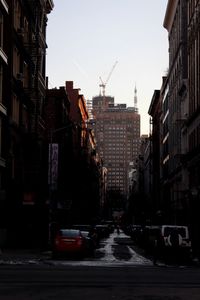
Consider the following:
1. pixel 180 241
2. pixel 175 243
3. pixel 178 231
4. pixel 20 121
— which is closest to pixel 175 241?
pixel 175 243

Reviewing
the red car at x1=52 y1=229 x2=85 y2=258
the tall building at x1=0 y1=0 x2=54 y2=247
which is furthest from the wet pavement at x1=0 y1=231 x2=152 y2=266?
the tall building at x1=0 y1=0 x2=54 y2=247

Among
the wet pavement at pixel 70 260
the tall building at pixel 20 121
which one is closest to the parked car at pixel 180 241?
the wet pavement at pixel 70 260

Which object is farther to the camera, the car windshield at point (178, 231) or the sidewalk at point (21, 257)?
the car windshield at point (178, 231)

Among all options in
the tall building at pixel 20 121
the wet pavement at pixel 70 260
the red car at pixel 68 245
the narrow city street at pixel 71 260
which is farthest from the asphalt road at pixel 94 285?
the tall building at pixel 20 121

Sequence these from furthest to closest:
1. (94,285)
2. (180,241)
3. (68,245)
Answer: (180,241) < (68,245) < (94,285)

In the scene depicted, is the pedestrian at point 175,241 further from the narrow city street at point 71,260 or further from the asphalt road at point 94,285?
the asphalt road at point 94,285

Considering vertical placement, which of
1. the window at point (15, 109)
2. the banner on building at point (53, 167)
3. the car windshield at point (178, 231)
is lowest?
the car windshield at point (178, 231)

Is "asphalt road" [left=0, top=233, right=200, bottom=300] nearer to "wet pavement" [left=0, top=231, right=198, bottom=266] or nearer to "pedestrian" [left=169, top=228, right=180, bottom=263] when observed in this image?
"wet pavement" [left=0, top=231, right=198, bottom=266]

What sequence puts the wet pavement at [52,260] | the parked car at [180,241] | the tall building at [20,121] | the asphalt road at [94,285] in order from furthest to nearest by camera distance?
the tall building at [20,121] → the parked car at [180,241] → the wet pavement at [52,260] → the asphalt road at [94,285]

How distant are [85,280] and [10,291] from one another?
402 cm

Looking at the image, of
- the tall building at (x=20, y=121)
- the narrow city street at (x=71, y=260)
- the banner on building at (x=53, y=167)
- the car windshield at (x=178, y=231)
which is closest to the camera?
the narrow city street at (x=71, y=260)

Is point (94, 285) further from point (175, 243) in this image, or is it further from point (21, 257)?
point (175, 243)

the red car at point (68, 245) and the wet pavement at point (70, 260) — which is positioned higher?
the red car at point (68, 245)

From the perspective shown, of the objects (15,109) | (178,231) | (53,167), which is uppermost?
(15,109)
